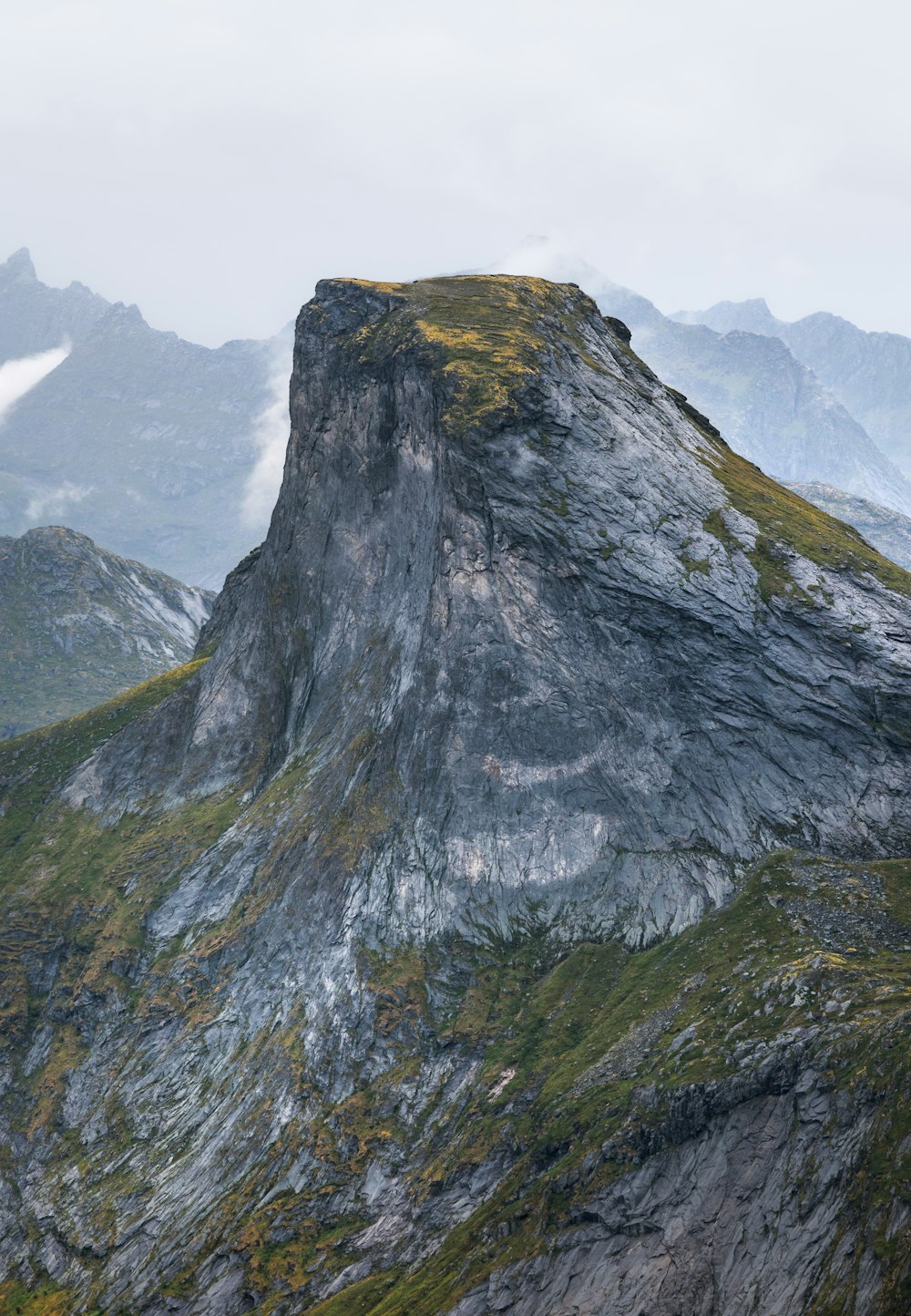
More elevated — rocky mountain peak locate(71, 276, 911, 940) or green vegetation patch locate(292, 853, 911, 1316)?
rocky mountain peak locate(71, 276, 911, 940)

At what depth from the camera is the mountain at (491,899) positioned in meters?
80.8

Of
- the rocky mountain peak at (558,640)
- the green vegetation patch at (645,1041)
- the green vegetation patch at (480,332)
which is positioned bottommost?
the green vegetation patch at (645,1041)

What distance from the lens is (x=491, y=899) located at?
122188mm

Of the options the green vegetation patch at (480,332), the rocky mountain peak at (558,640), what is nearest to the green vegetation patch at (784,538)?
the rocky mountain peak at (558,640)

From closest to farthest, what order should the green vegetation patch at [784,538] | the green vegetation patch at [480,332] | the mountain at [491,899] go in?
the mountain at [491,899], the green vegetation patch at [784,538], the green vegetation patch at [480,332]

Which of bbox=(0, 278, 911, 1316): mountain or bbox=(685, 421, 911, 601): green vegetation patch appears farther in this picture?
bbox=(685, 421, 911, 601): green vegetation patch

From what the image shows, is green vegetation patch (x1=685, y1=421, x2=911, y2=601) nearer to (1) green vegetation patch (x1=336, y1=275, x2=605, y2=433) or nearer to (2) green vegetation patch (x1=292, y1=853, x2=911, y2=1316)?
(1) green vegetation patch (x1=336, y1=275, x2=605, y2=433)

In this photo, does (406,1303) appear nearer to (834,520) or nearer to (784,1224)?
(784,1224)

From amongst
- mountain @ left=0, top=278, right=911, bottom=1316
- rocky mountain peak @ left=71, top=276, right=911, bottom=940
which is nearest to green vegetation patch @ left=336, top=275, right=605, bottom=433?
rocky mountain peak @ left=71, top=276, right=911, bottom=940

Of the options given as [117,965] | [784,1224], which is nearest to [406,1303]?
[784,1224]

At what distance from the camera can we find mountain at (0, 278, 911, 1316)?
265 ft

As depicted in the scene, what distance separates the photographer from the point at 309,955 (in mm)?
123938

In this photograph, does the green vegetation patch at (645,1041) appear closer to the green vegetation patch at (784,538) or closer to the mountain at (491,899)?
the mountain at (491,899)

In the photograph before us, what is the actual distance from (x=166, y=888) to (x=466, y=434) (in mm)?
69836
